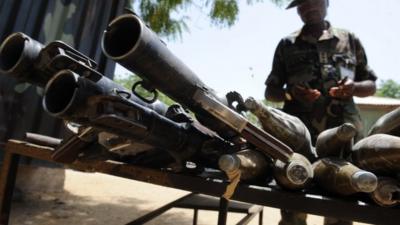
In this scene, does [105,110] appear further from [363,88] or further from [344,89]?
[363,88]

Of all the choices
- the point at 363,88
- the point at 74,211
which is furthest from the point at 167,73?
the point at 74,211

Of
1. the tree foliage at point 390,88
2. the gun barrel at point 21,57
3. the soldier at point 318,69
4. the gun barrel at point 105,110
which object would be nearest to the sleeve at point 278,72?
the soldier at point 318,69

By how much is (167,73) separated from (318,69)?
1.39 m

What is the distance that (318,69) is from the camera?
6.86 feet

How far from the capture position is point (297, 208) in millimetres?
898

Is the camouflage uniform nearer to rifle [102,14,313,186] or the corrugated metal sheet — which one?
rifle [102,14,313,186]

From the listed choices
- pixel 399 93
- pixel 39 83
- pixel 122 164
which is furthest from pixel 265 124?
pixel 399 93

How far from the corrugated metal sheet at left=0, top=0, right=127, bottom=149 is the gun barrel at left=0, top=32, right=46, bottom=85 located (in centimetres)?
199

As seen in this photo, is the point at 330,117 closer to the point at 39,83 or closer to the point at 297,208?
the point at 297,208

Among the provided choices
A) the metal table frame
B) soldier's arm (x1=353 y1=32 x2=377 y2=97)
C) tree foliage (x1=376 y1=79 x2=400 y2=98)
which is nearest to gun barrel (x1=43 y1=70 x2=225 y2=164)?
the metal table frame

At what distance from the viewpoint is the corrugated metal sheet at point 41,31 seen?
9.84 feet

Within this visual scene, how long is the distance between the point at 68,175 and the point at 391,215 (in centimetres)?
549

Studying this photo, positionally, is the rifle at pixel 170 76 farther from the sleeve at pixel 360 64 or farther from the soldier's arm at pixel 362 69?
the sleeve at pixel 360 64

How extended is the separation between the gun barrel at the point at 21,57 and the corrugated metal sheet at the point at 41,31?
1992 millimetres
